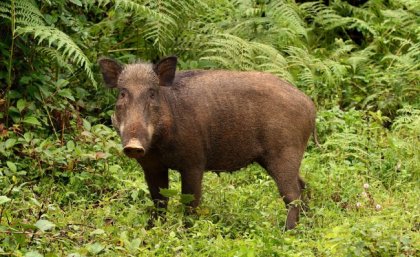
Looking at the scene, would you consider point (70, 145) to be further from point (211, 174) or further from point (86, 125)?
point (211, 174)

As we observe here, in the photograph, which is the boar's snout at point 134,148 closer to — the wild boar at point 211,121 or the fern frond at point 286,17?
the wild boar at point 211,121

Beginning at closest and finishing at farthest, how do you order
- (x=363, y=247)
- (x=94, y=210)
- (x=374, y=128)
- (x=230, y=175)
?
(x=363, y=247) < (x=94, y=210) < (x=230, y=175) < (x=374, y=128)

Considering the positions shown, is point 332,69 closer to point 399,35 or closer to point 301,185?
point 399,35

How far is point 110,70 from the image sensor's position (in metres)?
6.76

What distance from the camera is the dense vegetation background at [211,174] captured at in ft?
19.3

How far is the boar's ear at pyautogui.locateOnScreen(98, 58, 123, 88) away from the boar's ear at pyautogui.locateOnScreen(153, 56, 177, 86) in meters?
0.29

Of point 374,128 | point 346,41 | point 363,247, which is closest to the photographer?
point 363,247

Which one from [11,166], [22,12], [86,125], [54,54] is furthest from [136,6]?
[11,166]

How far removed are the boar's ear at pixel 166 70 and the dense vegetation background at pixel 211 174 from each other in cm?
87

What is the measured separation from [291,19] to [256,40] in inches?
19.5

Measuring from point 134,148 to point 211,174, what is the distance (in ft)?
7.57

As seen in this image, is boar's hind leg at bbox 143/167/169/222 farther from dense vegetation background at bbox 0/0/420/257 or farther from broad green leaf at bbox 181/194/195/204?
broad green leaf at bbox 181/194/195/204

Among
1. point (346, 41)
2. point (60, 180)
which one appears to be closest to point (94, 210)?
point (60, 180)

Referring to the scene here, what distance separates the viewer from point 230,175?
8266 mm
